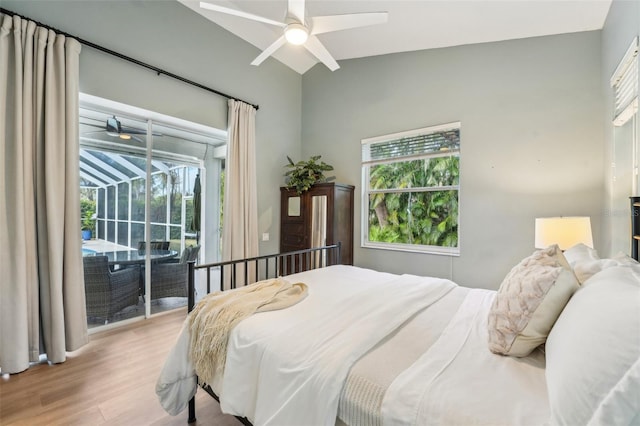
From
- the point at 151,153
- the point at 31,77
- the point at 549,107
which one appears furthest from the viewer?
the point at 151,153

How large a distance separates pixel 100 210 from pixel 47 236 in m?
0.69

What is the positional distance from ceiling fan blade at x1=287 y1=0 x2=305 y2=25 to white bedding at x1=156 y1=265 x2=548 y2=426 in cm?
195

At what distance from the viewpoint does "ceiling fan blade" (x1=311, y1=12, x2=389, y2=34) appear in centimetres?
204

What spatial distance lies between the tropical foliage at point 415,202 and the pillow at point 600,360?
2.59m

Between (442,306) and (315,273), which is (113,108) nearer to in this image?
(315,273)

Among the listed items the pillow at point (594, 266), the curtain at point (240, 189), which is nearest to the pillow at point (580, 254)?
the pillow at point (594, 266)

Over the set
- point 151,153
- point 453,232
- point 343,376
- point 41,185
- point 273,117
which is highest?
point 273,117

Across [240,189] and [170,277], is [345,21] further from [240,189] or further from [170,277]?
[170,277]

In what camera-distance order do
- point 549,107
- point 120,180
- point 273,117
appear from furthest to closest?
point 273,117 → point 120,180 → point 549,107

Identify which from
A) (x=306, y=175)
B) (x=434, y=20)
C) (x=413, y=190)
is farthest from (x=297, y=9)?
(x=413, y=190)

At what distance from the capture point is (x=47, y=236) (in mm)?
2303

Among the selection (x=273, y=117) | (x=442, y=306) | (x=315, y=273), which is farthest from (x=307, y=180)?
(x=442, y=306)

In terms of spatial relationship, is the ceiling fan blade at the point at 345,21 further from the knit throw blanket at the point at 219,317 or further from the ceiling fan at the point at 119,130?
the ceiling fan at the point at 119,130

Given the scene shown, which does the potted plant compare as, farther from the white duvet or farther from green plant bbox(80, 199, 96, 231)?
the white duvet
